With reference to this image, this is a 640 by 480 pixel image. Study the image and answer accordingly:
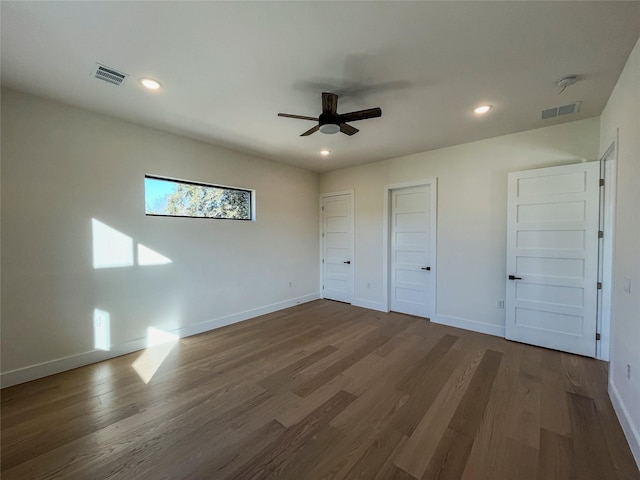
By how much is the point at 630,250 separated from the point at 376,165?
3.61 metres

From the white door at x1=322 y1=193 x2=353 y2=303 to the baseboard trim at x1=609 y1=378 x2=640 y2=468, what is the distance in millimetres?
3670

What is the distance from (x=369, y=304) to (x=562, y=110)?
388cm

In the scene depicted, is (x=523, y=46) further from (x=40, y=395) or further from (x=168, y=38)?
(x=40, y=395)

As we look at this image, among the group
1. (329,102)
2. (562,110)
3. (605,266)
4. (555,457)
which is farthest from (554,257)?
(329,102)

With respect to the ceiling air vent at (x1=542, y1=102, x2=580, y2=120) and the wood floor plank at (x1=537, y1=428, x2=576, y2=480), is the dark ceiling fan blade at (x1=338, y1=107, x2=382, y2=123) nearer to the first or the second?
the ceiling air vent at (x1=542, y1=102, x2=580, y2=120)

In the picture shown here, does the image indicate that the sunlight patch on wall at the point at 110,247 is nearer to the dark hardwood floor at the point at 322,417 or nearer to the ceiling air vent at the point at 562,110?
the dark hardwood floor at the point at 322,417

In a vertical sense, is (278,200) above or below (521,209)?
above

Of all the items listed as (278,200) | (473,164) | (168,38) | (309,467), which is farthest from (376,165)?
(309,467)

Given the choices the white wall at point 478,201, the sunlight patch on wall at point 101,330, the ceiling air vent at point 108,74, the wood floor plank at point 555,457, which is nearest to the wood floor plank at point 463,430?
the wood floor plank at point 555,457

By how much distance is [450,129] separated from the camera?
11.1 ft

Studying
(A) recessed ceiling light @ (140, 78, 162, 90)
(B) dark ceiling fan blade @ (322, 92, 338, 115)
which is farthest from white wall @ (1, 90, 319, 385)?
(B) dark ceiling fan blade @ (322, 92, 338, 115)

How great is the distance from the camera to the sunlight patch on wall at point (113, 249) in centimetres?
292

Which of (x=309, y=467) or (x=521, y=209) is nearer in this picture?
(x=309, y=467)

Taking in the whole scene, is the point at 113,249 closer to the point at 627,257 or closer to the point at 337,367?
the point at 337,367
